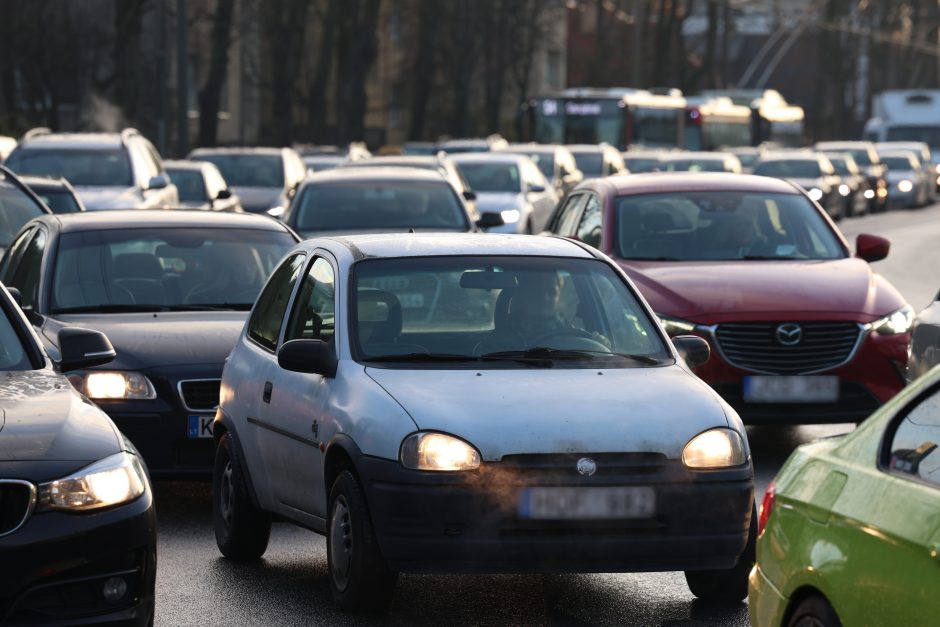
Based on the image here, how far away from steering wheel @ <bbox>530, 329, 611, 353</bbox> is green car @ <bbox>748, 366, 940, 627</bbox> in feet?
8.37

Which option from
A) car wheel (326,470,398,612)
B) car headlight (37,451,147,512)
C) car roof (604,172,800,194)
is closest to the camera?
car headlight (37,451,147,512)

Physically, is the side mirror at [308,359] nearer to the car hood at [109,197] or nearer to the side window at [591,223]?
the side window at [591,223]

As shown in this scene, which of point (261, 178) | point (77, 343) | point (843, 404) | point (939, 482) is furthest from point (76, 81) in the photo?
point (939, 482)

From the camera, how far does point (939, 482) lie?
494 cm

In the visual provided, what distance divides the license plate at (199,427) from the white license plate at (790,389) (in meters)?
3.29

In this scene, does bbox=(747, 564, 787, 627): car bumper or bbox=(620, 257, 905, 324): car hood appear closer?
bbox=(747, 564, 787, 627): car bumper

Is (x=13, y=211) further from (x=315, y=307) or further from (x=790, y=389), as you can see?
(x=315, y=307)

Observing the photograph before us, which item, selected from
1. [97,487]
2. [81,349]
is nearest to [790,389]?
[81,349]

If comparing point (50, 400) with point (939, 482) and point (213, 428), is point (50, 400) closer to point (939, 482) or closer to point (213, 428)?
point (213, 428)

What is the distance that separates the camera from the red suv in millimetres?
12117

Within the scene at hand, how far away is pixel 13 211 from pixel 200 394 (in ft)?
24.6

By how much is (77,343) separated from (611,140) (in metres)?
46.8

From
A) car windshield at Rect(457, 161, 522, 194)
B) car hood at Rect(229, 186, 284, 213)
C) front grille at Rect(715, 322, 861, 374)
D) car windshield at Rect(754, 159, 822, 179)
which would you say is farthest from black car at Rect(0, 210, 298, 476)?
car windshield at Rect(754, 159, 822, 179)

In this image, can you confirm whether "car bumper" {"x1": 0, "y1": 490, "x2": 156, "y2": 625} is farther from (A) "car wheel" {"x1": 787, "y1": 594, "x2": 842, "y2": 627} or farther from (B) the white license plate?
(B) the white license plate
